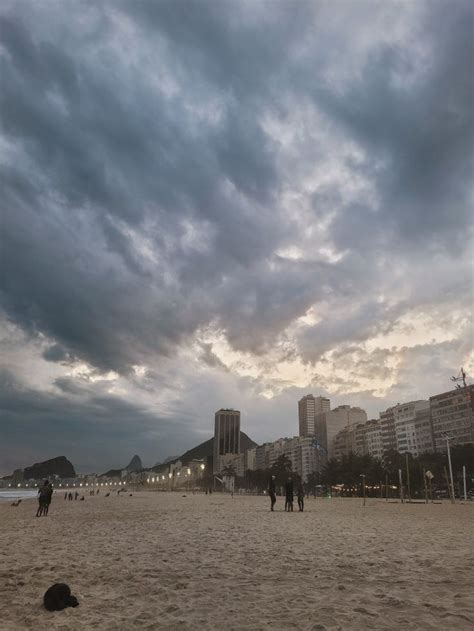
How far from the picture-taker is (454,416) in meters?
128

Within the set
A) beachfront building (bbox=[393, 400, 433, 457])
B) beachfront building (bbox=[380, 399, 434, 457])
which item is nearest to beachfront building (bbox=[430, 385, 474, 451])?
beachfront building (bbox=[380, 399, 434, 457])

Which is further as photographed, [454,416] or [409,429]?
[409,429]

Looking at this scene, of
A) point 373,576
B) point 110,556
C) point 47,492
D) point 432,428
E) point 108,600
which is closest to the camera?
point 108,600

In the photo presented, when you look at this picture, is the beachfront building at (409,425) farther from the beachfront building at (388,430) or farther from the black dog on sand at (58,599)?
the black dog on sand at (58,599)

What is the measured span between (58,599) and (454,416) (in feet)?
458

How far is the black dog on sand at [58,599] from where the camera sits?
274 inches

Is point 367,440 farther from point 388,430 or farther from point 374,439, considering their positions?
point 388,430

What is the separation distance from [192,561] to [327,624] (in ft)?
18.0

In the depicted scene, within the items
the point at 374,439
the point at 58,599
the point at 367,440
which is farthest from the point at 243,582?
the point at 367,440

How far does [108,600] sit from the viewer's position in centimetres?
748

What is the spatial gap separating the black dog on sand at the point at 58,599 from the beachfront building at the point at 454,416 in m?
127

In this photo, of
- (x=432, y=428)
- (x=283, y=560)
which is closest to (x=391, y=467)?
(x=432, y=428)

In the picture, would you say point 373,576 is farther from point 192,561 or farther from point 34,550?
point 34,550

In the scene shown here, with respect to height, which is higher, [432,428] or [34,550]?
[432,428]
